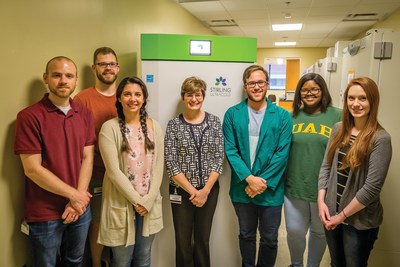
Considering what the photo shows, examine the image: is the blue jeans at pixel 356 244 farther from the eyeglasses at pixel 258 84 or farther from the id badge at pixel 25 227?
the id badge at pixel 25 227

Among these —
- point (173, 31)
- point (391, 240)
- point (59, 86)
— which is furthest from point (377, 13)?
point (59, 86)

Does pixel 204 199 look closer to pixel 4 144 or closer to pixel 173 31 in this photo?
pixel 4 144

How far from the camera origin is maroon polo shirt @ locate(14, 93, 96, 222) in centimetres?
146

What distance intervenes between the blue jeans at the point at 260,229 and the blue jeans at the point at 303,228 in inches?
3.7

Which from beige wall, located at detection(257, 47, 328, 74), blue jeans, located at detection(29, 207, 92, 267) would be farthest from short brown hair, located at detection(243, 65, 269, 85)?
beige wall, located at detection(257, 47, 328, 74)

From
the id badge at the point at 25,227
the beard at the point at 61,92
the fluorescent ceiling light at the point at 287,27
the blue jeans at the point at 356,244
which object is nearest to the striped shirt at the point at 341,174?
the blue jeans at the point at 356,244

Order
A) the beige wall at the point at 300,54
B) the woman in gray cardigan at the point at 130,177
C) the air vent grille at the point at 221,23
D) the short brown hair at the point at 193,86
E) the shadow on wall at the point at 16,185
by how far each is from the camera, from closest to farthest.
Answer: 1. the shadow on wall at the point at 16,185
2. the woman in gray cardigan at the point at 130,177
3. the short brown hair at the point at 193,86
4. the air vent grille at the point at 221,23
5. the beige wall at the point at 300,54

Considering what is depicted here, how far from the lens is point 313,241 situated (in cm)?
207

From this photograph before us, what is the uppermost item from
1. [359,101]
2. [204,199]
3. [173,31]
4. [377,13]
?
[377,13]

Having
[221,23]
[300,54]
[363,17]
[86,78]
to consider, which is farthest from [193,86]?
[300,54]

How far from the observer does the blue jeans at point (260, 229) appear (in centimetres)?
201

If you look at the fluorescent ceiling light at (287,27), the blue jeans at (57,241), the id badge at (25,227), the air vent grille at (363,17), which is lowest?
the blue jeans at (57,241)

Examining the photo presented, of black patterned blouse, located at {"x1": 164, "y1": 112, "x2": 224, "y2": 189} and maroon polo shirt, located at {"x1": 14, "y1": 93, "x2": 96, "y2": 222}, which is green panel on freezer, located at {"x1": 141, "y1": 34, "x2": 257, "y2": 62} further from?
maroon polo shirt, located at {"x1": 14, "y1": 93, "x2": 96, "y2": 222}

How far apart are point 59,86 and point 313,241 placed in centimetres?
189
